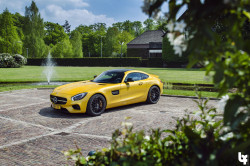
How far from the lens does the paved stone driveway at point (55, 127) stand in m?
4.50

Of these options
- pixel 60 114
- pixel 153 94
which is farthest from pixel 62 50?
pixel 60 114

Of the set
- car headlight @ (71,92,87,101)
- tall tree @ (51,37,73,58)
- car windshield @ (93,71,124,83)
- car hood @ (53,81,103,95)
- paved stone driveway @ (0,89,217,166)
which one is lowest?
paved stone driveway @ (0,89,217,166)

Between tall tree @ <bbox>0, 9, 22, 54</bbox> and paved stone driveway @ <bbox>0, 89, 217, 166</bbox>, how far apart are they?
60401 millimetres

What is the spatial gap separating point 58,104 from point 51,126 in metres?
1.28

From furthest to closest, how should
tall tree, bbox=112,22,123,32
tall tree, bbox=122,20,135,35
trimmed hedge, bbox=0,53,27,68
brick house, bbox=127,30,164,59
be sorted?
1. tall tree, bbox=112,22,123,32
2. tall tree, bbox=122,20,135,35
3. brick house, bbox=127,30,164,59
4. trimmed hedge, bbox=0,53,27,68

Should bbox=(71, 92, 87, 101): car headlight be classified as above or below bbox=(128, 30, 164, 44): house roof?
below

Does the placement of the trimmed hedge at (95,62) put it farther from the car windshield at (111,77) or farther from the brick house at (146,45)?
the car windshield at (111,77)

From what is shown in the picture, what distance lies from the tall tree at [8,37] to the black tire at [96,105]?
6246 centimetres

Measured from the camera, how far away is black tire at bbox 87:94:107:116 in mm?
7340

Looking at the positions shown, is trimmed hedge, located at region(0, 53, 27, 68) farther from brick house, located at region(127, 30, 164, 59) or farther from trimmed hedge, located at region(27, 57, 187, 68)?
brick house, located at region(127, 30, 164, 59)

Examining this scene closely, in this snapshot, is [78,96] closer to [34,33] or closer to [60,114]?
[60,114]

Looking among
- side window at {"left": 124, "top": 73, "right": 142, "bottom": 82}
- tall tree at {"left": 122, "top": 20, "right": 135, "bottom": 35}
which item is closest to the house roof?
tall tree at {"left": 122, "top": 20, "right": 135, "bottom": 35}

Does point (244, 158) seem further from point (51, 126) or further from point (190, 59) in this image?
point (51, 126)

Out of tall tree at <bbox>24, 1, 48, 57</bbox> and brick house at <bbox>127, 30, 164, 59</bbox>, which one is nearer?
brick house at <bbox>127, 30, 164, 59</bbox>
